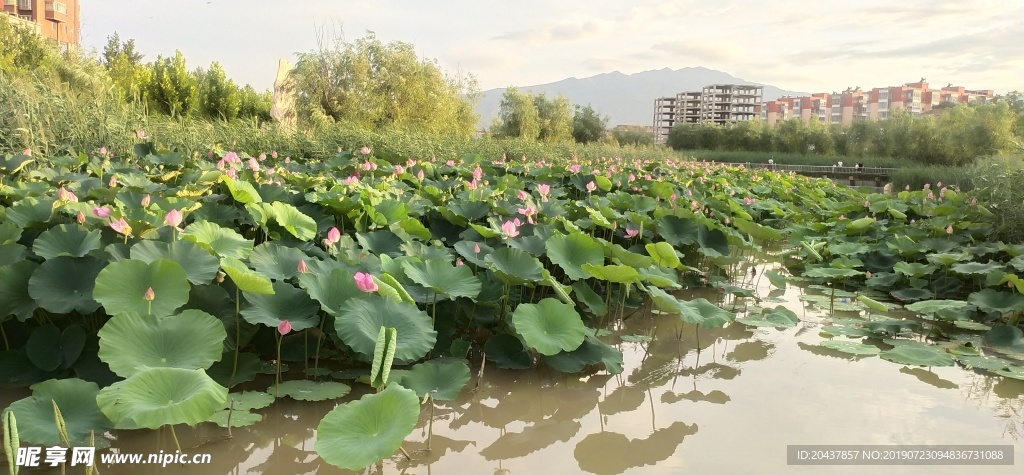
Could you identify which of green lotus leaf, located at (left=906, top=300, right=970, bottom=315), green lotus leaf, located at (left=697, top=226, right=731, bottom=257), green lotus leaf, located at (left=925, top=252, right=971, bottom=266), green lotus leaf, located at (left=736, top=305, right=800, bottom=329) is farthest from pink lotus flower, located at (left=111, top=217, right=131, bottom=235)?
green lotus leaf, located at (left=925, top=252, right=971, bottom=266)

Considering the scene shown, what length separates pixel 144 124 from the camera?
549cm

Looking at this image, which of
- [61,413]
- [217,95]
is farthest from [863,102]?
[61,413]

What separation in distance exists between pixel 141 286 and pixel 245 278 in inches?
10.6

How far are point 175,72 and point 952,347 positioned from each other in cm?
2354

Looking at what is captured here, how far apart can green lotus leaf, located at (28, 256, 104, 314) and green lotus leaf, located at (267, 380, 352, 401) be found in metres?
0.56

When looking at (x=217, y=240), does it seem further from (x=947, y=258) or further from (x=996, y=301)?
(x=947, y=258)

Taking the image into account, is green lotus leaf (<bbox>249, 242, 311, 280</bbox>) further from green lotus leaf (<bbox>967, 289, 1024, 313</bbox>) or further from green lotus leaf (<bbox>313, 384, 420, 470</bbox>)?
green lotus leaf (<bbox>967, 289, 1024, 313</bbox>)

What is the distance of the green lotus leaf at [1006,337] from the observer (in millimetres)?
2873

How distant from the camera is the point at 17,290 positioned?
1.87 meters

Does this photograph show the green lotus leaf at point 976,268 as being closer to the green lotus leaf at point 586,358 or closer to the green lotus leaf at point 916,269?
the green lotus leaf at point 916,269

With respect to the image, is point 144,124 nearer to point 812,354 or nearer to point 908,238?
point 812,354

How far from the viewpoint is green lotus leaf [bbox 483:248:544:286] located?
7.79 ft

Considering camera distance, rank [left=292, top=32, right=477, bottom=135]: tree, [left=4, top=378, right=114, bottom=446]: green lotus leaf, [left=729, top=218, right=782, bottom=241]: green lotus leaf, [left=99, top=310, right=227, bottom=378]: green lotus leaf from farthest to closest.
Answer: [left=292, top=32, right=477, bottom=135]: tree → [left=729, top=218, right=782, bottom=241]: green lotus leaf → [left=99, top=310, right=227, bottom=378]: green lotus leaf → [left=4, top=378, right=114, bottom=446]: green lotus leaf

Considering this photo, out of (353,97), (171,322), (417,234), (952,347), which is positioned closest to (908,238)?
(952,347)
